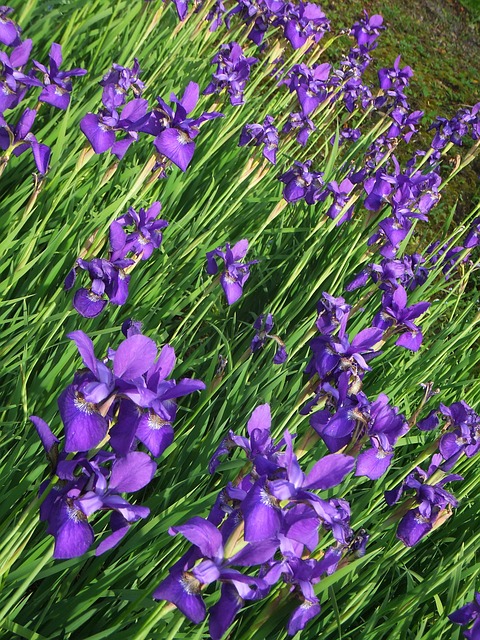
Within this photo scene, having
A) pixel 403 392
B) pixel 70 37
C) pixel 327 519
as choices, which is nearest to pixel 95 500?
pixel 327 519

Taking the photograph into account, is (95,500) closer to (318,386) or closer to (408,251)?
(318,386)

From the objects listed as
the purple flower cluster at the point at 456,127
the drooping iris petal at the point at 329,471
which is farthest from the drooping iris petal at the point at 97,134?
the purple flower cluster at the point at 456,127

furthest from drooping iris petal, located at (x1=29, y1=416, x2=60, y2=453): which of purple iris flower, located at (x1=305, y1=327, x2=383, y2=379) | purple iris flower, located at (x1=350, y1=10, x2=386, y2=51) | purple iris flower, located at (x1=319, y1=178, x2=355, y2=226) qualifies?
purple iris flower, located at (x1=350, y1=10, x2=386, y2=51)

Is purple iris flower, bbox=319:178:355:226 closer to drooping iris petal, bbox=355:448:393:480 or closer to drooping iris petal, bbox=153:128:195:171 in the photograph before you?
drooping iris petal, bbox=153:128:195:171

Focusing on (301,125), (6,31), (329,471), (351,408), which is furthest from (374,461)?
(301,125)

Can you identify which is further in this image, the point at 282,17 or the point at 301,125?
the point at 282,17

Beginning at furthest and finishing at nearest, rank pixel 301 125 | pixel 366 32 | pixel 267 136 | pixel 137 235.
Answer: pixel 366 32 → pixel 301 125 → pixel 267 136 → pixel 137 235

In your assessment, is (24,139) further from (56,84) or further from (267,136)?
(267,136)
